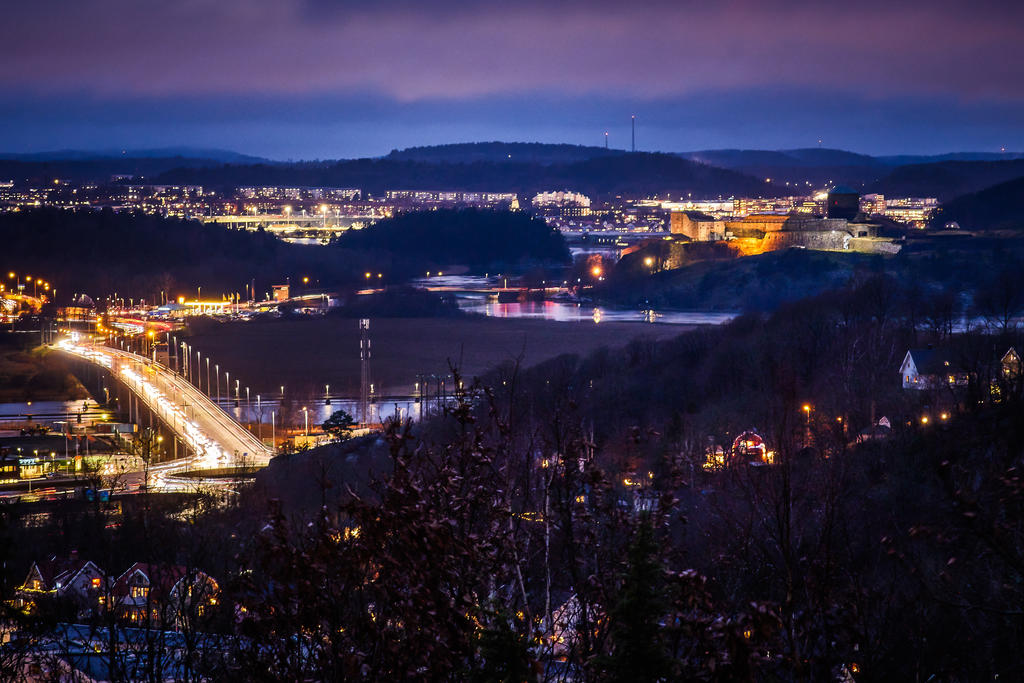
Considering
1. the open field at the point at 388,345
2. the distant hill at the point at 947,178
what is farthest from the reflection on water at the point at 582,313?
the distant hill at the point at 947,178

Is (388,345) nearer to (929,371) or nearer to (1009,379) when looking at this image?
(929,371)

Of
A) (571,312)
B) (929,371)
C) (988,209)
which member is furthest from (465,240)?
(929,371)

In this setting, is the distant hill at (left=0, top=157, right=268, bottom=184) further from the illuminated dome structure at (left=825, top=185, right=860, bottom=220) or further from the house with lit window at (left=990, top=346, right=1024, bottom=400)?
the house with lit window at (left=990, top=346, right=1024, bottom=400)

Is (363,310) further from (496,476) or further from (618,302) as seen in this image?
(496,476)

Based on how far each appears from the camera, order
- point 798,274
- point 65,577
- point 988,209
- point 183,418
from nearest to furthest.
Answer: point 65,577
point 183,418
point 798,274
point 988,209

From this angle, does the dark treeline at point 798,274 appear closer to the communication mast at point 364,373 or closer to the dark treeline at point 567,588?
the communication mast at point 364,373

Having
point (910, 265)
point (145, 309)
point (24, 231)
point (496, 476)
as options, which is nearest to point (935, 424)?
point (496, 476)

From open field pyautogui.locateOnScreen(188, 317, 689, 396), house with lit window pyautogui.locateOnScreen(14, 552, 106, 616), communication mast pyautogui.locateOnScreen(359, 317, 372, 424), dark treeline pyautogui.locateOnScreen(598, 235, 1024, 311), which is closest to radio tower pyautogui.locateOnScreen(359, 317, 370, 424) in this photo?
communication mast pyautogui.locateOnScreen(359, 317, 372, 424)
